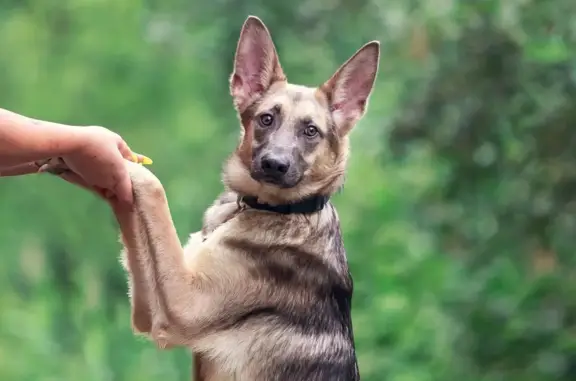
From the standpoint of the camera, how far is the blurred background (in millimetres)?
3000

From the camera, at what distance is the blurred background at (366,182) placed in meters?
3.00

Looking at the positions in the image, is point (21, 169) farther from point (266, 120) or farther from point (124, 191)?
point (266, 120)

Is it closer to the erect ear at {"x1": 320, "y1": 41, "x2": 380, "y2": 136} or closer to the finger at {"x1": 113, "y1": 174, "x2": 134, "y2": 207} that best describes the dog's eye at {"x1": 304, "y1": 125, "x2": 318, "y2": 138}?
the erect ear at {"x1": 320, "y1": 41, "x2": 380, "y2": 136}

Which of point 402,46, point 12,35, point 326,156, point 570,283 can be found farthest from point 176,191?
point 570,283

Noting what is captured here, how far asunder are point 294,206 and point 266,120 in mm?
245

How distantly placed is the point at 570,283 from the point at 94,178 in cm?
223

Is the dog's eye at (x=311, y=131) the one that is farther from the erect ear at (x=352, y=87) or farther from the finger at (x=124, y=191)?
the finger at (x=124, y=191)

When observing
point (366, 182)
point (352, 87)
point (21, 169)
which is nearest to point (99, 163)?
point (21, 169)

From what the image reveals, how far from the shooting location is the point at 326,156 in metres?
1.86

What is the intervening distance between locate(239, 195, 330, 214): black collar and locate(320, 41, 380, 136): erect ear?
0.84 feet

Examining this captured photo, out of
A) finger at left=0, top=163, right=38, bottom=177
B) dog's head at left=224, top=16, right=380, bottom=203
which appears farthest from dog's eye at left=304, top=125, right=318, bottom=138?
finger at left=0, top=163, right=38, bottom=177

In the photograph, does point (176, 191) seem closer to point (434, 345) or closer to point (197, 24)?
point (197, 24)

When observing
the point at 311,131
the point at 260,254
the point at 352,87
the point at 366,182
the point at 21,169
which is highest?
the point at 366,182

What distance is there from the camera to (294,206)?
171cm
